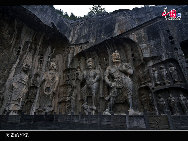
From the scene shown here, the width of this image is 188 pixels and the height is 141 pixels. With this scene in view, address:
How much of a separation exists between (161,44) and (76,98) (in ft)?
15.5

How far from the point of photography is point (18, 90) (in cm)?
765

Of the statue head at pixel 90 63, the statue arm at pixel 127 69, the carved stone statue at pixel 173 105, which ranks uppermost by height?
the statue head at pixel 90 63

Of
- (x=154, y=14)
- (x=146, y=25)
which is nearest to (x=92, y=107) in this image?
(x=146, y=25)

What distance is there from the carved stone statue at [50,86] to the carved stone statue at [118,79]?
8.32 ft

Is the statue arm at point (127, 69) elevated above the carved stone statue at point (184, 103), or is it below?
above

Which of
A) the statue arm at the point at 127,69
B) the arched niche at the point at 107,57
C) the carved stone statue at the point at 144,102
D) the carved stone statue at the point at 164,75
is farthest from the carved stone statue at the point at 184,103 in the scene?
the statue arm at the point at 127,69

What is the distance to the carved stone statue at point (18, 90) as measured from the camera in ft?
23.8

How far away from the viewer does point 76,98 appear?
8859 mm

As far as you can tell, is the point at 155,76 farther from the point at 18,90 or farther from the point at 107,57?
the point at 18,90

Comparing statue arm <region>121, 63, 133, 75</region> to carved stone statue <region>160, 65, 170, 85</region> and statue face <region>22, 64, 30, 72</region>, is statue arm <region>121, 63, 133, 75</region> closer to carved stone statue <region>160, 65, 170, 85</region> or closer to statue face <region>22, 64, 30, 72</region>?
carved stone statue <region>160, 65, 170, 85</region>

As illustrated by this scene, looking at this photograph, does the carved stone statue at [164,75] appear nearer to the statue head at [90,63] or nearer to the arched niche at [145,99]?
the arched niche at [145,99]

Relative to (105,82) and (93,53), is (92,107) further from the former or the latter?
(93,53)

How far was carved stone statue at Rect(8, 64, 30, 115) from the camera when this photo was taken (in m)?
7.24

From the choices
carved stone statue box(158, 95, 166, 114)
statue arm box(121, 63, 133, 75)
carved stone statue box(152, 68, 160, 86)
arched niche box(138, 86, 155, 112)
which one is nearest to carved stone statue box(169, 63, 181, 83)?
carved stone statue box(152, 68, 160, 86)
